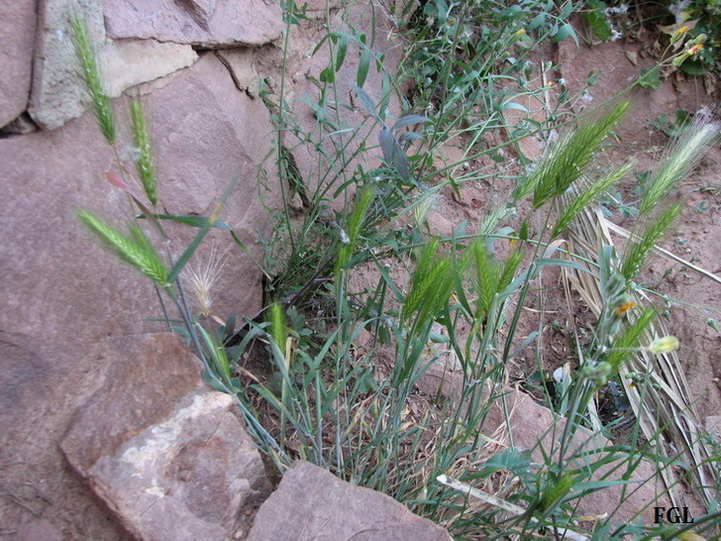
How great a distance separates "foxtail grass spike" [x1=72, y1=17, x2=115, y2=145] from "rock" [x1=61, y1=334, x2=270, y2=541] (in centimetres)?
45

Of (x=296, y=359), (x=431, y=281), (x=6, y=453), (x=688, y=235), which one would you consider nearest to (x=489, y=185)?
(x=688, y=235)

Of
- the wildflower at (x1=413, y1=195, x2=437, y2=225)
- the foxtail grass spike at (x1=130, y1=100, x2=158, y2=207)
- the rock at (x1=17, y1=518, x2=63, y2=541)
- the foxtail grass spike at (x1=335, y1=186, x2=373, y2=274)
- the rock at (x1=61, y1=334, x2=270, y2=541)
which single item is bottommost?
the rock at (x1=17, y1=518, x2=63, y2=541)

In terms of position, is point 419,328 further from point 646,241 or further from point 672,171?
point 672,171

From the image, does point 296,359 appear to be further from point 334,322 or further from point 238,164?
point 238,164

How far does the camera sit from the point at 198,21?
1.74 meters

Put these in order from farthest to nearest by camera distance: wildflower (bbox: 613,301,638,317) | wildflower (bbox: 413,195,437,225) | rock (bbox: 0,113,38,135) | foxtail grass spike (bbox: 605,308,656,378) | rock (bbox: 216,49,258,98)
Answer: rock (bbox: 216,49,258,98), wildflower (bbox: 413,195,437,225), rock (bbox: 0,113,38,135), foxtail grass spike (bbox: 605,308,656,378), wildflower (bbox: 613,301,638,317)

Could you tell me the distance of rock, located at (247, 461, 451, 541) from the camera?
1.14 meters

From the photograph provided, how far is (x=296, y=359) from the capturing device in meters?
1.69

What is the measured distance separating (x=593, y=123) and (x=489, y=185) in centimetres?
155

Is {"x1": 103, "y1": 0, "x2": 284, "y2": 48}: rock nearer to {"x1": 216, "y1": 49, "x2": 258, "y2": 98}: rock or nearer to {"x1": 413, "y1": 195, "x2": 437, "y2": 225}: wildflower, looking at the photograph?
{"x1": 216, "y1": 49, "x2": 258, "y2": 98}: rock

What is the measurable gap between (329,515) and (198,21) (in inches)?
53.8

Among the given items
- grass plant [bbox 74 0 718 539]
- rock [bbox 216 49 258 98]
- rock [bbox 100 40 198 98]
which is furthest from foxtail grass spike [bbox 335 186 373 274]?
rock [bbox 216 49 258 98]

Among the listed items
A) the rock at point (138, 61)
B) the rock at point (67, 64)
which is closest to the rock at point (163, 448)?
the rock at point (67, 64)

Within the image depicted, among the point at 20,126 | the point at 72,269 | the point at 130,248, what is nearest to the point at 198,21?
the point at 20,126
